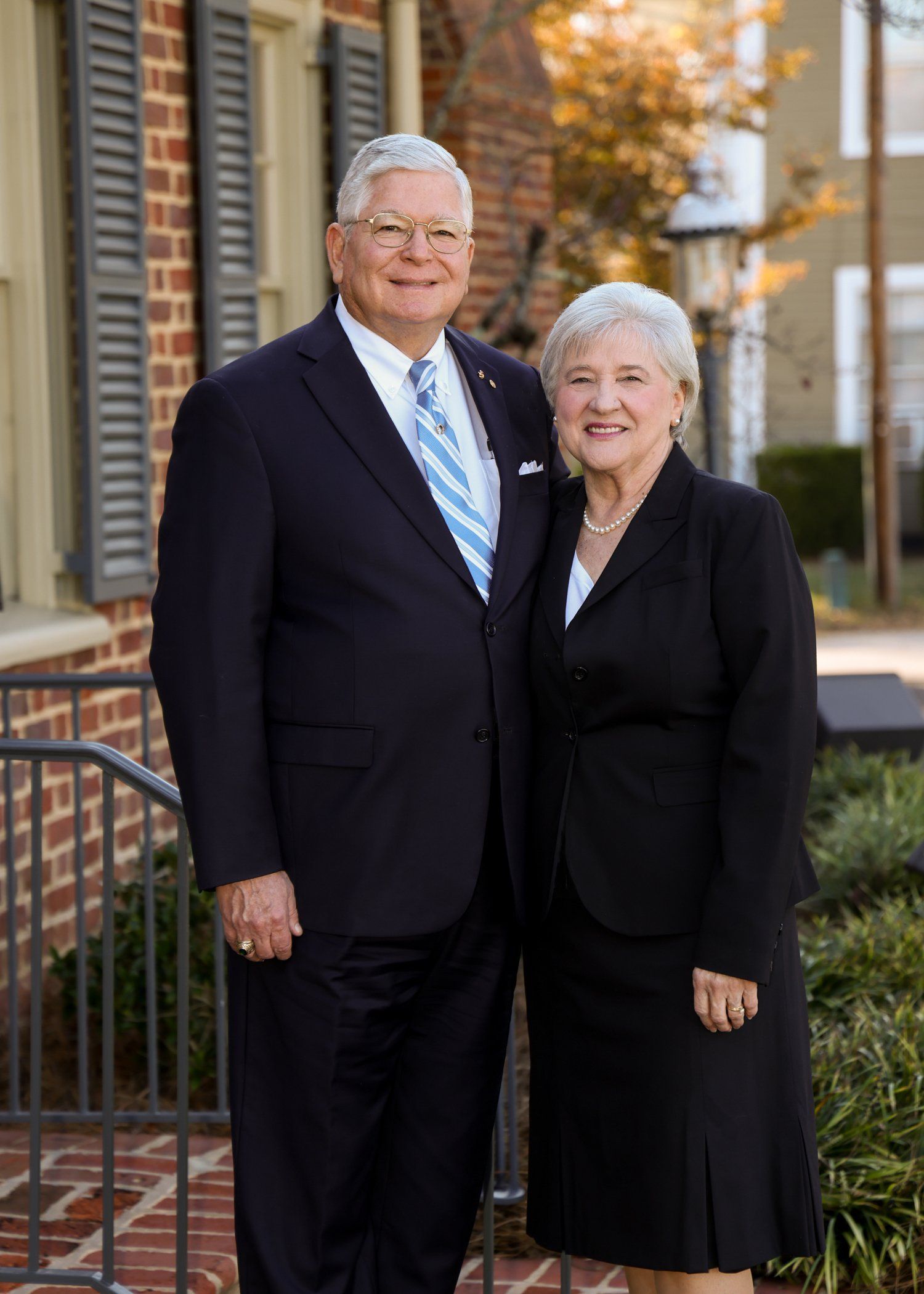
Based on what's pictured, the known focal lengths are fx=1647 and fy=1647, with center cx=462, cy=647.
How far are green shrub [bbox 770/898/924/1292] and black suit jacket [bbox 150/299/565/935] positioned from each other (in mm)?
1335

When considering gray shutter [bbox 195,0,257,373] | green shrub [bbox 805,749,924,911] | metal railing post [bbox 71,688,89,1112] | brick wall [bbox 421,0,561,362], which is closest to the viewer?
metal railing post [bbox 71,688,89,1112]

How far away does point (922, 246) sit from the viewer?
17922 mm

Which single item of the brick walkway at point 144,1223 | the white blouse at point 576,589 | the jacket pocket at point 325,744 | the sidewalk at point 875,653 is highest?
the white blouse at point 576,589

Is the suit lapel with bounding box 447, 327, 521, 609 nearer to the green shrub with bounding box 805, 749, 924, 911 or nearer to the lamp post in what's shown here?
the green shrub with bounding box 805, 749, 924, 911

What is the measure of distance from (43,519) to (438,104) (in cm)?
325

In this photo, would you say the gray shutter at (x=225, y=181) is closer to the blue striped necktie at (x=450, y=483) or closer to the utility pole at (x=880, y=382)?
the blue striped necktie at (x=450, y=483)

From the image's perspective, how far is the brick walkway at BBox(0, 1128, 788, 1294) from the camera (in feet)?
11.2

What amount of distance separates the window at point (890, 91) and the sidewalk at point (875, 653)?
6.62 meters

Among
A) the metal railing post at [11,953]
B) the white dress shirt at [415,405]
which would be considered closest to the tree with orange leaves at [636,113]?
the metal railing post at [11,953]

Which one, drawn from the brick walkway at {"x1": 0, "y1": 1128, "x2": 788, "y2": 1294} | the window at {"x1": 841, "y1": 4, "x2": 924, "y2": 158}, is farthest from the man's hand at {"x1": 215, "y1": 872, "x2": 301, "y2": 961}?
the window at {"x1": 841, "y1": 4, "x2": 924, "y2": 158}

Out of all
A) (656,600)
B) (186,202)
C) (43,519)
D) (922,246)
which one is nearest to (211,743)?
(656,600)

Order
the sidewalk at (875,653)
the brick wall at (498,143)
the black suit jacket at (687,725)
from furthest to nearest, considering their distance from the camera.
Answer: the sidewalk at (875,653) → the brick wall at (498,143) → the black suit jacket at (687,725)

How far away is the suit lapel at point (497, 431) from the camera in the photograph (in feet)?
8.90

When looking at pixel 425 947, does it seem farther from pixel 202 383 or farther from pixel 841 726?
pixel 841 726
